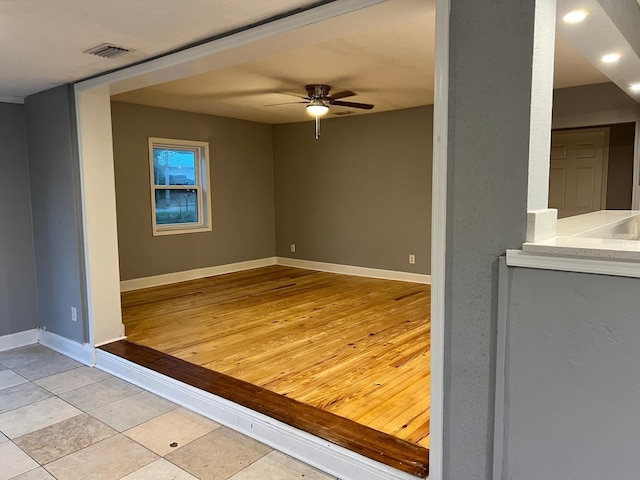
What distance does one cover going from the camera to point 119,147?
5625 millimetres

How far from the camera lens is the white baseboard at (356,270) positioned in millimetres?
6230

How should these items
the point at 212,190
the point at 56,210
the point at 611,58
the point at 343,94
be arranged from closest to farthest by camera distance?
the point at 611,58
the point at 56,210
the point at 343,94
the point at 212,190

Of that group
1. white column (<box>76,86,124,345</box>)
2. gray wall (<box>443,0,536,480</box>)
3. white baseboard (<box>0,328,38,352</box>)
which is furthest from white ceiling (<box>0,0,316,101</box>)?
white baseboard (<box>0,328,38,352</box>)

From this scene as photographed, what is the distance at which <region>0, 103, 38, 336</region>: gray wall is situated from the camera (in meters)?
3.95

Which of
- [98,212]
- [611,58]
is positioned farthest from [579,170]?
[98,212]

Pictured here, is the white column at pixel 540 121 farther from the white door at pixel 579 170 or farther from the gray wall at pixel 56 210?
the white door at pixel 579 170

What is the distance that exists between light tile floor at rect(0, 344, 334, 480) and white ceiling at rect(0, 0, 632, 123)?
2145 millimetres

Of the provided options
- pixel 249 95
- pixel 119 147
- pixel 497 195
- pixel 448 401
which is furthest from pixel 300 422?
pixel 119 147

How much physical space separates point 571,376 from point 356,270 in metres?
5.34

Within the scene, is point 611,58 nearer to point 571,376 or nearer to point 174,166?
point 571,376

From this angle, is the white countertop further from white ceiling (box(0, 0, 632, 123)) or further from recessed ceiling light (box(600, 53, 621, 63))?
recessed ceiling light (box(600, 53, 621, 63))

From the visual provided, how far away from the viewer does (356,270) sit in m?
6.82

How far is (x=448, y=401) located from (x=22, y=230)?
3964 millimetres

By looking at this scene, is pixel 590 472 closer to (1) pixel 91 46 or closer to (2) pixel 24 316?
(1) pixel 91 46
